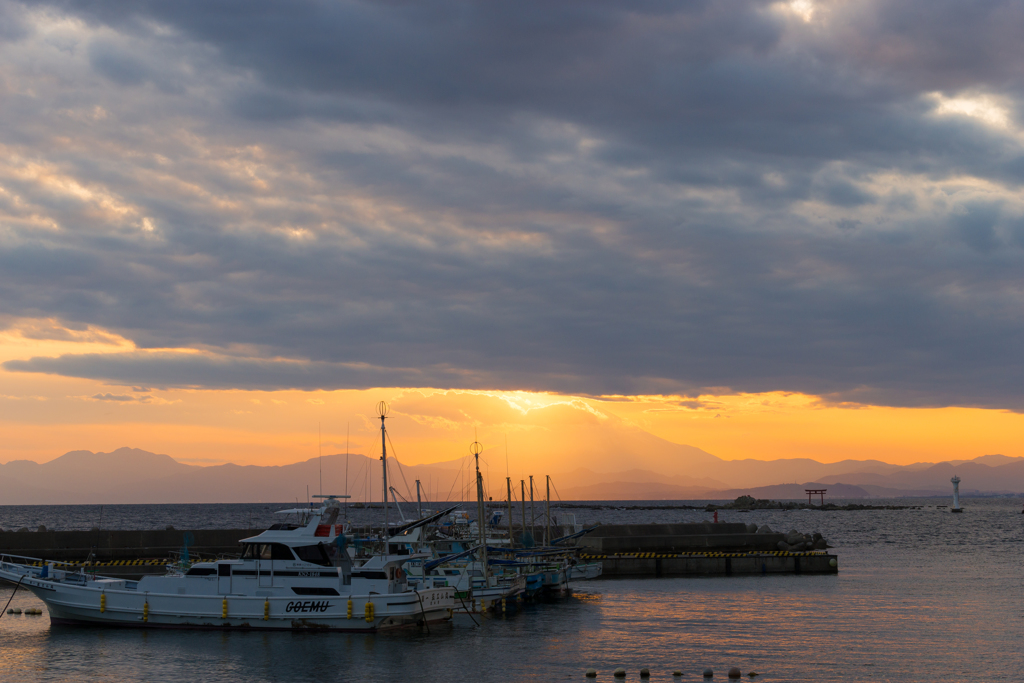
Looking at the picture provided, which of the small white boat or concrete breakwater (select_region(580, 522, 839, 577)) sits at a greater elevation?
the small white boat

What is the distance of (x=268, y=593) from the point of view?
121ft

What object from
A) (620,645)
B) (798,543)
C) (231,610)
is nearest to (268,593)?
(231,610)

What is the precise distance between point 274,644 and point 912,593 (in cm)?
3543

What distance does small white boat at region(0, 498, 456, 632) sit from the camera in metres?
36.8

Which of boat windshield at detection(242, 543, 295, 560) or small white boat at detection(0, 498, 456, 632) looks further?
boat windshield at detection(242, 543, 295, 560)

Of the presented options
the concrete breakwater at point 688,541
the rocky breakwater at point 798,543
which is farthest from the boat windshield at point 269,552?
the rocky breakwater at point 798,543

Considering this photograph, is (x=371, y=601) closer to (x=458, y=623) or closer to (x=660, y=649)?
(x=458, y=623)

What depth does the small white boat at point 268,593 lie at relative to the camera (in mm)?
36812

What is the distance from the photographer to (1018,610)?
44.7 meters

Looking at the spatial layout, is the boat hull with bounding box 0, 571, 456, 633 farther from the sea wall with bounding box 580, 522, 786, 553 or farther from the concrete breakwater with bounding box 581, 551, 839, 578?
the sea wall with bounding box 580, 522, 786, 553

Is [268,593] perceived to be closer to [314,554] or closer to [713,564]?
[314,554]

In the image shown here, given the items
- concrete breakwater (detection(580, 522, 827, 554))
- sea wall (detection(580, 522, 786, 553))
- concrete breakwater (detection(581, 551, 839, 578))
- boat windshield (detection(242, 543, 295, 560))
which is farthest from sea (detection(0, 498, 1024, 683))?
concrete breakwater (detection(580, 522, 827, 554))

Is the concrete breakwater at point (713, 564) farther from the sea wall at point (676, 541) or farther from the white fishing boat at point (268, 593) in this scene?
the white fishing boat at point (268, 593)

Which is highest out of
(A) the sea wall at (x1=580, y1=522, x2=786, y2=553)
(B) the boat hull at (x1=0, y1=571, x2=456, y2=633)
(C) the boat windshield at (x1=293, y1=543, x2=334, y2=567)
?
(C) the boat windshield at (x1=293, y1=543, x2=334, y2=567)
